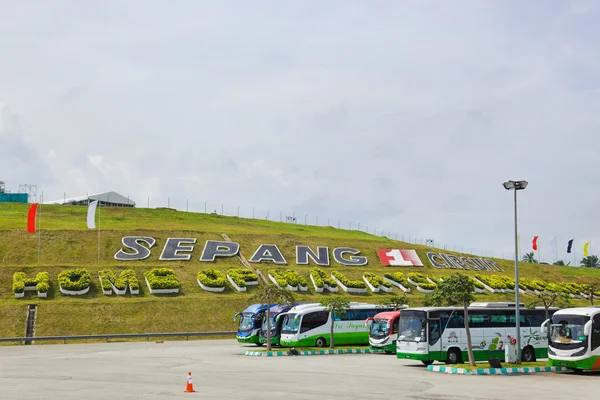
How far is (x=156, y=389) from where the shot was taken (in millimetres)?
25500

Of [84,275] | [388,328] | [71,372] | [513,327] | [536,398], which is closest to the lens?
[536,398]

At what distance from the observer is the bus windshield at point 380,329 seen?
46.5 metres

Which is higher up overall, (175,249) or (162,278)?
(175,249)

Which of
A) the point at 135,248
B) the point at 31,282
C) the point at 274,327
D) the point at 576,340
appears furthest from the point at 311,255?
the point at 576,340

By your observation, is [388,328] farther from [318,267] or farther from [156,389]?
[318,267]

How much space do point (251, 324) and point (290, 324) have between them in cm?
464

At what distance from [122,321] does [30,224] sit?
1927cm

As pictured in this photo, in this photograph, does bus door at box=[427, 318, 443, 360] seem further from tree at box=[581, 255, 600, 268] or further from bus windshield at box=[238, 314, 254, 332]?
tree at box=[581, 255, 600, 268]

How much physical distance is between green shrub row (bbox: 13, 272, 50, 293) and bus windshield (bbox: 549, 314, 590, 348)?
165 ft

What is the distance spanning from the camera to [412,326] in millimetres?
39125

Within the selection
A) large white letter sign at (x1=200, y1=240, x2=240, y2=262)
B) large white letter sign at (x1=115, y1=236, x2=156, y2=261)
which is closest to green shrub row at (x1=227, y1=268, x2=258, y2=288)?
large white letter sign at (x1=200, y1=240, x2=240, y2=262)

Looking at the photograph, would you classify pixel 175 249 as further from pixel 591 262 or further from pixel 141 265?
pixel 591 262

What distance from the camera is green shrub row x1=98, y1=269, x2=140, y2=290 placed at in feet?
235

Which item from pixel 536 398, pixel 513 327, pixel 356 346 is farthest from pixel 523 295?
pixel 536 398
